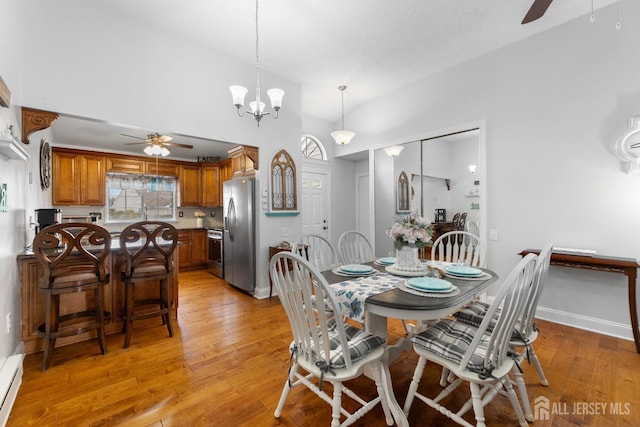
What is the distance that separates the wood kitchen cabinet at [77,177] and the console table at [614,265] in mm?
6941

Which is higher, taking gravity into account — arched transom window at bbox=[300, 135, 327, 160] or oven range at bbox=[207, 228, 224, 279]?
arched transom window at bbox=[300, 135, 327, 160]

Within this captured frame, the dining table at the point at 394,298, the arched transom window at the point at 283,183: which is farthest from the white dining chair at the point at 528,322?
the arched transom window at the point at 283,183

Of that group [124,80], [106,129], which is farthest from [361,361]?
[106,129]

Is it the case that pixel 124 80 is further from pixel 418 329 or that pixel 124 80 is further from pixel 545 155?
pixel 545 155

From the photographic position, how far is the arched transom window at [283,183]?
13.6 ft

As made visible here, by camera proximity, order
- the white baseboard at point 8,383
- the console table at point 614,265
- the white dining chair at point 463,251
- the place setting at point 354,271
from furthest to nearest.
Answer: the white dining chair at point 463,251, the console table at point 614,265, the place setting at point 354,271, the white baseboard at point 8,383

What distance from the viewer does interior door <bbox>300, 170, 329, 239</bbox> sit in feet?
18.2

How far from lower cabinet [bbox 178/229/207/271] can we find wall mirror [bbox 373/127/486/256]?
3.72m

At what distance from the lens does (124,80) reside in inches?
114

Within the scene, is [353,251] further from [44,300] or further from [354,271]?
[44,300]

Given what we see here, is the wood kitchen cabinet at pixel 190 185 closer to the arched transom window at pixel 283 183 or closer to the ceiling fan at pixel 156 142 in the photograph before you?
the ceiling fan at pixel 156 142

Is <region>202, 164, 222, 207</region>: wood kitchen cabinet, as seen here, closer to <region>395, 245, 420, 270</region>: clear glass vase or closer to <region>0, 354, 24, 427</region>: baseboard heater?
<region>0, 354, 24, 427</region>: baseboard heater

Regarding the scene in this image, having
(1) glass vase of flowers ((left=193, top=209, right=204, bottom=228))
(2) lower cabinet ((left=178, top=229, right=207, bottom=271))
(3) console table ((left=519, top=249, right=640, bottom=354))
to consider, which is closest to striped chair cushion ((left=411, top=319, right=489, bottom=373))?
(3) console table ((left=519, top=249, right=640, bottom=354))

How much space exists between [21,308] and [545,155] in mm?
5481
